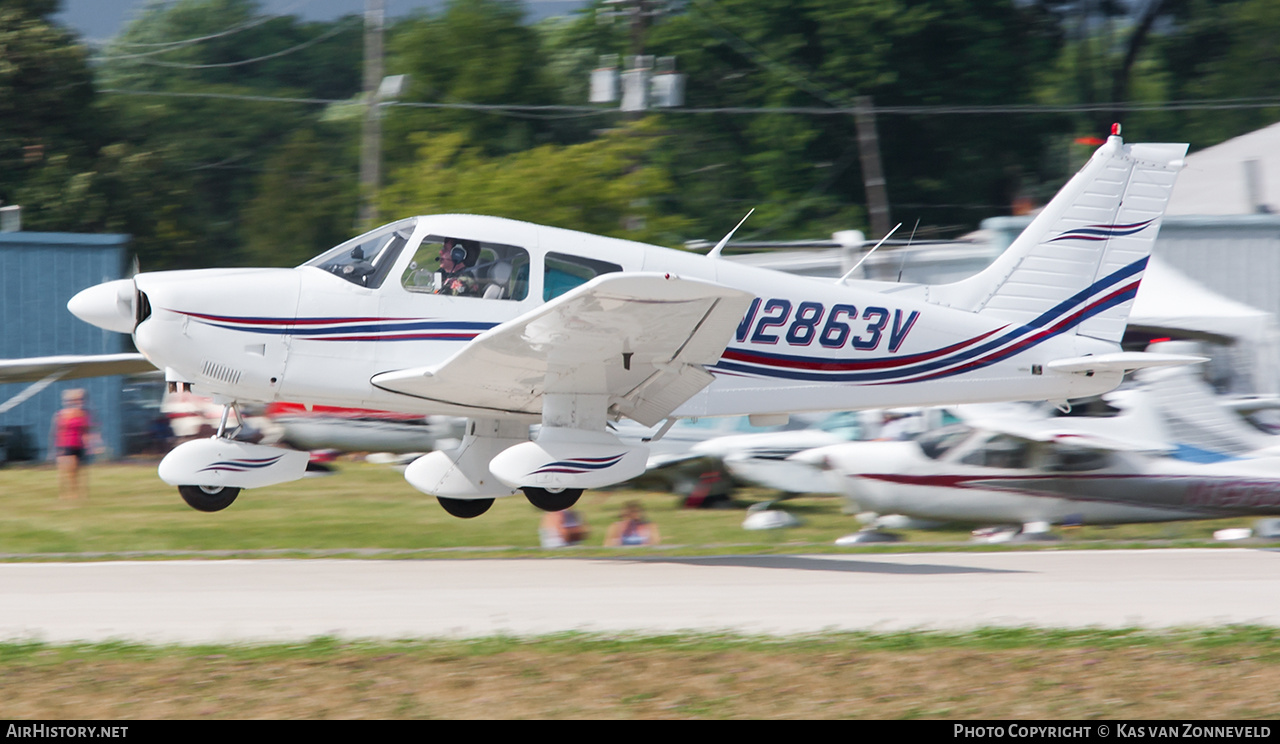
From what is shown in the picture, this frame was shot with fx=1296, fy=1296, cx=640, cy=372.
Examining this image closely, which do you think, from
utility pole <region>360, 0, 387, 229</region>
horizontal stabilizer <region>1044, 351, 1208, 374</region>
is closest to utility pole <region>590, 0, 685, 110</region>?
utility pole <region>360, 0, 387, 229</region>

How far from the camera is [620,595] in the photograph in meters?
8.05

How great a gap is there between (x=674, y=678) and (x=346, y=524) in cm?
908

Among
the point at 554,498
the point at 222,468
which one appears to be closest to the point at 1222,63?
the point at 554,498

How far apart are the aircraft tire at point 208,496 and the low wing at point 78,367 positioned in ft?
5.11

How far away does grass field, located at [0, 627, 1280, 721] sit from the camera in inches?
212

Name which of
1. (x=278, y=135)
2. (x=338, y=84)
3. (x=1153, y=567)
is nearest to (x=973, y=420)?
(x=1153, y=567)

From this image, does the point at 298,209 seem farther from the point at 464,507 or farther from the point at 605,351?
the point at 605,351

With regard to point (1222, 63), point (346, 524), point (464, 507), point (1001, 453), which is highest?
point (1222, 63)

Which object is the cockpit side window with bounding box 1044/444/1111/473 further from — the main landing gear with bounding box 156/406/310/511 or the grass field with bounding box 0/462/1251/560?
the main landing gear with bounding box 156/406/310/511

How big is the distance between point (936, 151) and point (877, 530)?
1134 inches

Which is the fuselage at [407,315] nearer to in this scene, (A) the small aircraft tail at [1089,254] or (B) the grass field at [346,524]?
(A) the small aircraft tail at [1089,254]

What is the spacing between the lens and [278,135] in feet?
181

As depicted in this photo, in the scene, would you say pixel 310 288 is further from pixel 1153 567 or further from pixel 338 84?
pixel 338 84

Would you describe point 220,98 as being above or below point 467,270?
above
